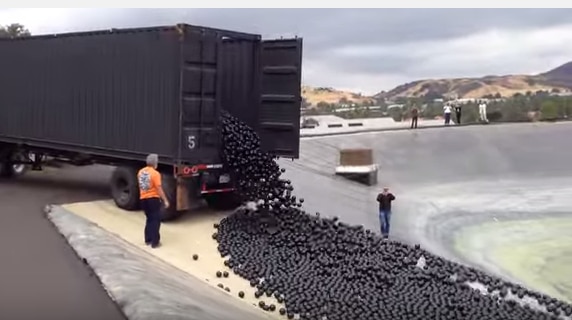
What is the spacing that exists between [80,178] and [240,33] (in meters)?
6.45

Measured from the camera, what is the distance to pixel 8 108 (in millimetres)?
15438

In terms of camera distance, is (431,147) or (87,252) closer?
(87,252)

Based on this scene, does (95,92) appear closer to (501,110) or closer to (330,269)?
(330,269)

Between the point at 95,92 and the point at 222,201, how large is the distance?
327 cm

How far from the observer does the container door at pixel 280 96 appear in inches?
513

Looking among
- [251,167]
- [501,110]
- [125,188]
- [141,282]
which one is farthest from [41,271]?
[501,110]

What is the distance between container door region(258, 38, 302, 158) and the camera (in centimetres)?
1303

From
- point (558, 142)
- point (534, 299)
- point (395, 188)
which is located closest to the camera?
point (534, 299)

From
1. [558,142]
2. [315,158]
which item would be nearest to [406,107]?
[558,142]

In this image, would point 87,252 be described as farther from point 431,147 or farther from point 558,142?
point 558,142

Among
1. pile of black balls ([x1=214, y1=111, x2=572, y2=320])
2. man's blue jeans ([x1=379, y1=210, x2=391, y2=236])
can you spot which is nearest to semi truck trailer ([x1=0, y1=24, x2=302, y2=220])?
pile of black balls ([x1=214, y1=111, x2=572, y2=320])

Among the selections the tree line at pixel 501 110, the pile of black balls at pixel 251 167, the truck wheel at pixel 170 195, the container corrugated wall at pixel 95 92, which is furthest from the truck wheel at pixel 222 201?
the tree line at pixel 501 110

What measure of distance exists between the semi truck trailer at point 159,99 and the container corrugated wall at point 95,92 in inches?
0.8

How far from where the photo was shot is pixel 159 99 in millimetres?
12250
